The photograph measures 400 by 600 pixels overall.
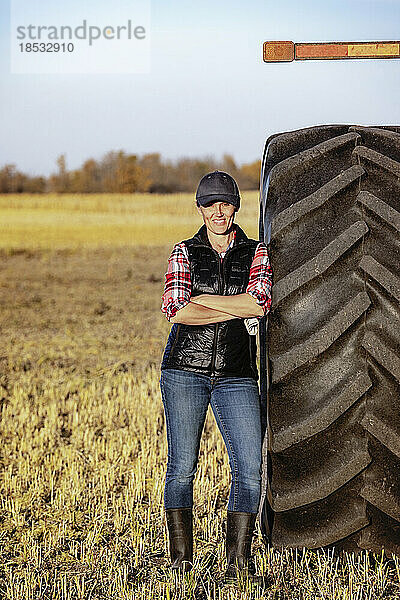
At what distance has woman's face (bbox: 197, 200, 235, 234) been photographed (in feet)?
12.9

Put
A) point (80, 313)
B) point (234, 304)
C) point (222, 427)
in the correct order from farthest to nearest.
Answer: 1. point (80, 313)
2. point (222, 427)
3. point (234, 304)

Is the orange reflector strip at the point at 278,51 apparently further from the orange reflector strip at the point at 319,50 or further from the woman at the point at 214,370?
the woman at the point at 214,370

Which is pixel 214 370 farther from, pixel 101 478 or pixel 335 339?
pixel 101 478

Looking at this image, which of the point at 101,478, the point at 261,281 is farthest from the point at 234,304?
the point at 101,478

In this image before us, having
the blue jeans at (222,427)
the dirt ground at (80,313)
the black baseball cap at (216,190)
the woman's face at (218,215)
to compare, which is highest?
the black baseball cap at (216,190)

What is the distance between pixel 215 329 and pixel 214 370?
200 millimetres

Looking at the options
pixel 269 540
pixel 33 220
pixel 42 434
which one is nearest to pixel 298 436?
pixel 269 540

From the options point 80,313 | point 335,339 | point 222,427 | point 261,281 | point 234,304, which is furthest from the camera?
point 80,313

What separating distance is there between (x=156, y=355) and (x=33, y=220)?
22.7 meters

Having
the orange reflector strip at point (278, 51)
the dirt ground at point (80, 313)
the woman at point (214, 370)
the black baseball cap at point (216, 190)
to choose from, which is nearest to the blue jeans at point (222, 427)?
the woman at point (214, 370)

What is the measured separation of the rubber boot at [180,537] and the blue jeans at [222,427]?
0.14 feet

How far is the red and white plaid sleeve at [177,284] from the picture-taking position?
383 centimetres

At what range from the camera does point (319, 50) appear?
13.3ft

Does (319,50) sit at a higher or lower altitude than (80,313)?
higher
